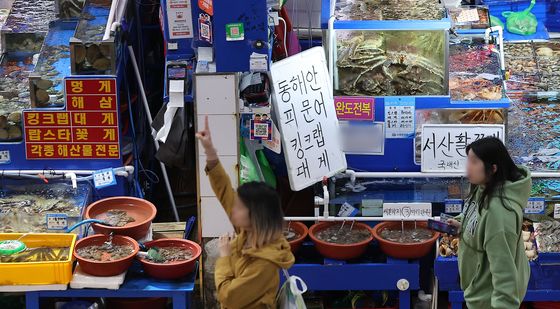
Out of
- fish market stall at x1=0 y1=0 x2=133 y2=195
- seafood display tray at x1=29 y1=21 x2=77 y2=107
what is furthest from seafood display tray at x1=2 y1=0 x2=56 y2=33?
fish market stall at x1=0 y1=0 x2=133 y2=195

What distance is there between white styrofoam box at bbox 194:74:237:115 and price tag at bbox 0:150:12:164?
5.63 feet

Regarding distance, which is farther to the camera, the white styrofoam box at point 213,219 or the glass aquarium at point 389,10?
the glass aquarium at point 389,10

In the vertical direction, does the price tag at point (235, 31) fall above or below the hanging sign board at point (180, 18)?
below

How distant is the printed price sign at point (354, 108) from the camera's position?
7.44 metres

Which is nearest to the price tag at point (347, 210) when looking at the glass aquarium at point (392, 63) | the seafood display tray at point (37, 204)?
the glass aquarium at point (392, 63)

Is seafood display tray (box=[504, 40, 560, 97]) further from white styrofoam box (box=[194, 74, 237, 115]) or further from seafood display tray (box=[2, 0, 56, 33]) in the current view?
seafood display tray (box=[2, 0, 56, 33])

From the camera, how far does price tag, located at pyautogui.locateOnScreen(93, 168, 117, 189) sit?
7.42 metres

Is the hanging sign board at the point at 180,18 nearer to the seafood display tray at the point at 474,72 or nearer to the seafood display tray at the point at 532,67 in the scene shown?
the seafood display tray at the point at 474,72

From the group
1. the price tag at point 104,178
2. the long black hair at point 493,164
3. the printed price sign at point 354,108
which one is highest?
the printed price sign at point 354,108

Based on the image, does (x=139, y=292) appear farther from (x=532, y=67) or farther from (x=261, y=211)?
(x=532, y=67)

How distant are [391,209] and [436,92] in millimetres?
991

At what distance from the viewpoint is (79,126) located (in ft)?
24.6

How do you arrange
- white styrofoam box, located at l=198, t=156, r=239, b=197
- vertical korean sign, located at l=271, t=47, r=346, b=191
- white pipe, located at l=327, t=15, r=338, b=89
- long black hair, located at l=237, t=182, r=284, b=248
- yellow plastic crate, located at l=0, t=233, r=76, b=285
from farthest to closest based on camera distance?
white pipe, located at l=327, t=15, r=338, b=89 < vertical korean sign, located at l=271, t=47, r=346, b=191 < white styrofoam box, located at l=198, t=156, r=239, b=197 < yellow plastic crate, located at l=0, t=233, r=76, b=285 < long black hair, located at l=237, t=182, r=284, b=248

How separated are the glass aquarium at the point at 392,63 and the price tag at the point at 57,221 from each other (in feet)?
7.54
